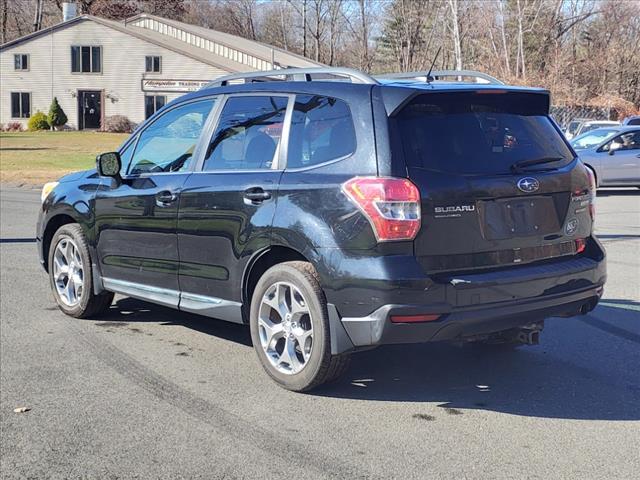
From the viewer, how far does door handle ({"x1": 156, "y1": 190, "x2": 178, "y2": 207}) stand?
19.2 ft

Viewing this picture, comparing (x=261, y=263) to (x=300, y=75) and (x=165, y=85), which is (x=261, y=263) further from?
(x=165, y=85)

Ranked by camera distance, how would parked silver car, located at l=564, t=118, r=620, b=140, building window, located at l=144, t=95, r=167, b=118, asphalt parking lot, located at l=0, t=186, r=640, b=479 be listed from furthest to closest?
building window, located at l=144, t=95, r=167, b=118
parked silver car, located at l=564, t=118, r=620, b=140
asphalt parking lot, located at l=0, t=186, r=640, b=479

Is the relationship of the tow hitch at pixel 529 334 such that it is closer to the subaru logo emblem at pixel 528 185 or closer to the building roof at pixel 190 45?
the subaru logo emblem at pixel 528 185

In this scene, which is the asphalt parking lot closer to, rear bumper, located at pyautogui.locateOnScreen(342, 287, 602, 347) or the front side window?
rear bumper, located at pyautogui.locateOnScreen(342, 287, 602, 347)

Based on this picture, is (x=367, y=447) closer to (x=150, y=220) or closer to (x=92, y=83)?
(x=150, y=220)

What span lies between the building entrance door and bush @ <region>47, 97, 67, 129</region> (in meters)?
1.67

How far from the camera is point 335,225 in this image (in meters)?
4.66

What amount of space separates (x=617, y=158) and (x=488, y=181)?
16.4 m

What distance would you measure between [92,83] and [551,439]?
57398 millimetres

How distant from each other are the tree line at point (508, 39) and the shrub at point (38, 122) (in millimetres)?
24115

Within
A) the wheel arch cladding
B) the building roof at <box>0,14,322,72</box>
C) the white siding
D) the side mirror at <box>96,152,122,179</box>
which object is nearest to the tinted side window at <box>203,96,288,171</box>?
the wheel arch cladding

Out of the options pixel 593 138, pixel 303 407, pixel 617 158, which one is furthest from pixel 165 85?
pixel 303 407

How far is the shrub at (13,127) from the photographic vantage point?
57.6m

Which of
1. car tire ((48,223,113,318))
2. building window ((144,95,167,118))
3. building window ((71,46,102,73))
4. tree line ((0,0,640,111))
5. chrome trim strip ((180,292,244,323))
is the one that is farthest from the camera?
building window ((71,46,102,73))
